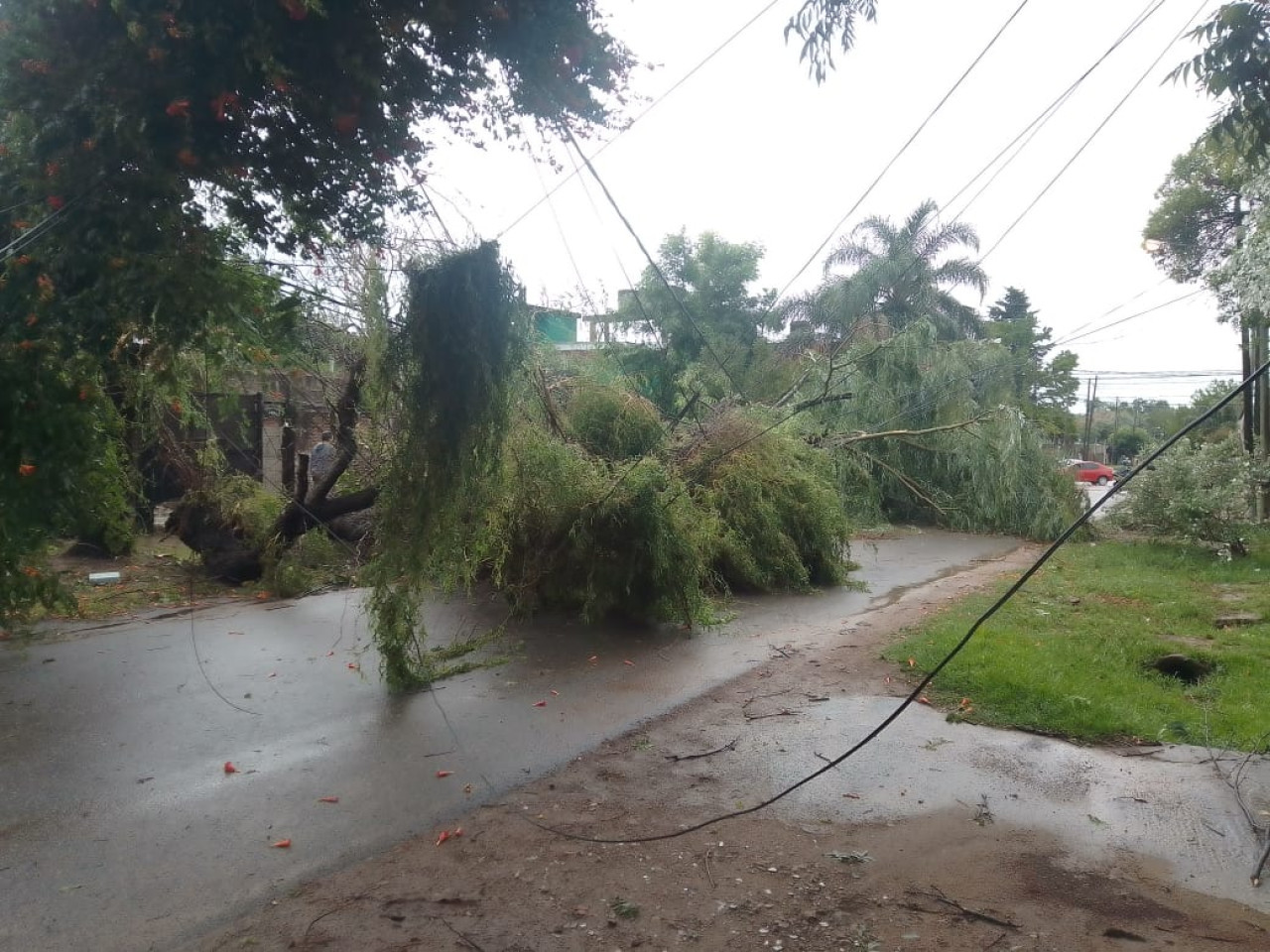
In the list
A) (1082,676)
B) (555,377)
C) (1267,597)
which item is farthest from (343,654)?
(1267,597)

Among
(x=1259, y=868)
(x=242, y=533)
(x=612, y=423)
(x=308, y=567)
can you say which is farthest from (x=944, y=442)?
(x=1259, y=868)

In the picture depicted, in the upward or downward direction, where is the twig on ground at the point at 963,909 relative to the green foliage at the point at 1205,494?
downward

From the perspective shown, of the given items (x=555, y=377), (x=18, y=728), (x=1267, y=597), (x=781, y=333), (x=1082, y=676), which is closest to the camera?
(x=18, y=728)

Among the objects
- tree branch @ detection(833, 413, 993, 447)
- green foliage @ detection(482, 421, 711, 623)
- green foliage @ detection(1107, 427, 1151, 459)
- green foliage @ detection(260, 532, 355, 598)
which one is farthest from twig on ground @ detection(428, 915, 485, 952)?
green foliage @ detection(1107, 427, 1151, 459)

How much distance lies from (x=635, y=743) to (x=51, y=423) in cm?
393

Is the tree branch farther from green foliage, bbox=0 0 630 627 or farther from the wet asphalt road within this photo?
green foliage, bbox=0 0 630 627

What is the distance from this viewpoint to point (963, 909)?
12.3ft

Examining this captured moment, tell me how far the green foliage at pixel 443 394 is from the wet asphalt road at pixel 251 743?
4.36 ft

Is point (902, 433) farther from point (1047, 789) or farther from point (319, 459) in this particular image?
point (1047, 789)

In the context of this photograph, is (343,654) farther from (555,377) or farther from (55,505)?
(555,377)

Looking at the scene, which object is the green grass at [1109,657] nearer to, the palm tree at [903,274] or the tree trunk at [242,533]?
the tree trunk at [242,533]

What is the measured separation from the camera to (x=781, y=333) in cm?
2906

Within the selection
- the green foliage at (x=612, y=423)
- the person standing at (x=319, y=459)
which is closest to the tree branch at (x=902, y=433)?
the green foliage at (x=612, y=423)

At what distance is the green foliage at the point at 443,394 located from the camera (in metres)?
5.44
